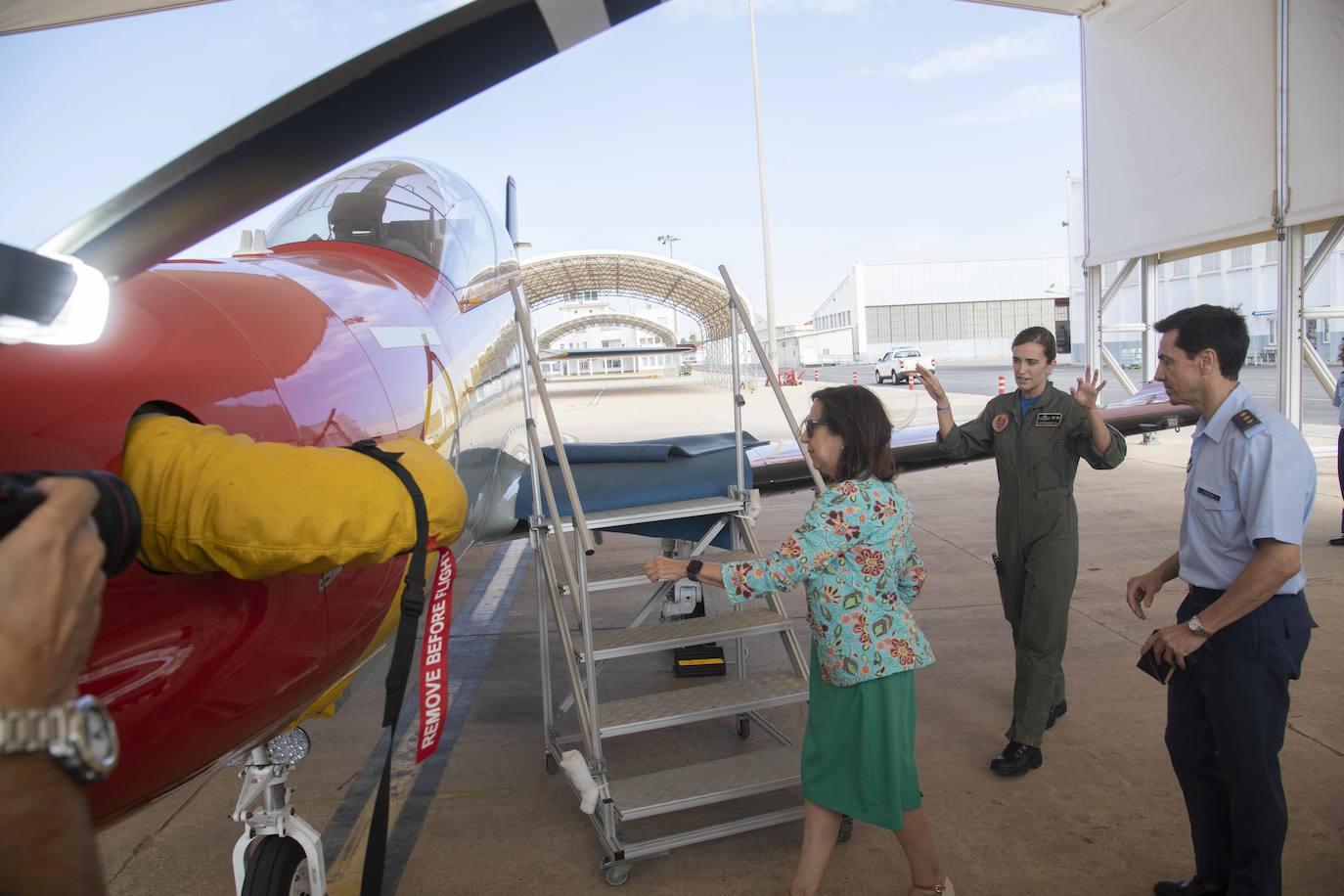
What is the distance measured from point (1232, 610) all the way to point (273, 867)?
2.57 meters

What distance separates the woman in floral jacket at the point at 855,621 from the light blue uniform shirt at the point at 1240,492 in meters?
0.80

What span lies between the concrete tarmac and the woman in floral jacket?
0.52m

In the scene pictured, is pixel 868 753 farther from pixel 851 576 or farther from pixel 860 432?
pixel 860 432

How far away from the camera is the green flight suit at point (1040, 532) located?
370 cm

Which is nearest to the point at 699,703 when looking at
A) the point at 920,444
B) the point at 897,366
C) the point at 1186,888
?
the point at 1186,888

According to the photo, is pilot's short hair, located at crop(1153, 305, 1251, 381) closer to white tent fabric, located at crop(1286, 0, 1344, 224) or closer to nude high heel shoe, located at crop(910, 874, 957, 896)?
Result: nude high heel shoe, located at crop(910, 874, 957, 896)

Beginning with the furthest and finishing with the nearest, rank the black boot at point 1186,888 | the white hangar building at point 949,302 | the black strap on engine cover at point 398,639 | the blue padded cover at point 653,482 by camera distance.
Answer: the white hangar building at point 949,302
the blue padded cover at point 653,482
the black boot at point 1186,888
the black strap on engine cover at point 398,639

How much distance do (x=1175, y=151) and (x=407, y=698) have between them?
413 inches

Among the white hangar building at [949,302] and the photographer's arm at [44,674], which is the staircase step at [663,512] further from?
the white hangar building at [949,302]

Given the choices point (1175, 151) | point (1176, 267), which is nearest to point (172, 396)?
point (1175, 151)

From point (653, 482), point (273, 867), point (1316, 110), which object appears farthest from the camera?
point (1316, 110)

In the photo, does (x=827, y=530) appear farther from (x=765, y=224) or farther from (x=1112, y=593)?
(x=765, y=224)

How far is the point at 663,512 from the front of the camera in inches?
150

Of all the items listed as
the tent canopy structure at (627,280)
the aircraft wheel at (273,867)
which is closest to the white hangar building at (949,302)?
the tent canopy structure at (627,280)
